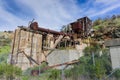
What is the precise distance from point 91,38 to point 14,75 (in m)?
20.0

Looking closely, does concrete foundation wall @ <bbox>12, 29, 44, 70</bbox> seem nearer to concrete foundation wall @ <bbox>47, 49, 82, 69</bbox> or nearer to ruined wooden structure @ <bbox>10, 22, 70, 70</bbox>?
Result: ruined wooden structure @ <bbox>10, 22, 70, 70</bbox>

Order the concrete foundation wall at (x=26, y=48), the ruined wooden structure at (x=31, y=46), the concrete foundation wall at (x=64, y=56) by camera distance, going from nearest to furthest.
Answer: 1. the concrete foundation wall at (x=64, y=56)
2. the concrete foundation wall at (x=26, y=48)
3. the ruined wooden structure at (x=31, y=46)

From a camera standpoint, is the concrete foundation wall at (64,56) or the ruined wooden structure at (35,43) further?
the ruined wooden structure at (35,43)

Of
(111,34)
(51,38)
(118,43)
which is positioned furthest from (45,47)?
(118,43)

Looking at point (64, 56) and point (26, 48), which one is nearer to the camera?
point (64, 56)

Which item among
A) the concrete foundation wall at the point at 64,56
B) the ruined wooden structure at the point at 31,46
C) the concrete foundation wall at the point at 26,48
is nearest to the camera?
the concrete foundation wall at the point at 64,56

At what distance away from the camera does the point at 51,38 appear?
27.8m

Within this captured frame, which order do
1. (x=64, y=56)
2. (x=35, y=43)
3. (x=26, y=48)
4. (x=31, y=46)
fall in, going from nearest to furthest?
(x=64, y=56) < (x=26, y=48) < (x=31, y=46) < (x=35, y=43)

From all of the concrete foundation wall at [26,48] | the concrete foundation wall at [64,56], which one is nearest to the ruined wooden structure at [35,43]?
the concrete foundation wall at [26,48]

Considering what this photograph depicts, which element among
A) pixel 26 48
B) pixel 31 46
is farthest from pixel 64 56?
pixel 26 48

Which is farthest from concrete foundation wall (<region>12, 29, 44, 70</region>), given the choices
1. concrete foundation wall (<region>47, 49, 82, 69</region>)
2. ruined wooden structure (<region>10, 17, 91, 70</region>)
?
concrete foundation wall (<region>47, 49, 82, 69</region>)

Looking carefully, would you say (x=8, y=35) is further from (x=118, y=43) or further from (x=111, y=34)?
(x=118, y=43)

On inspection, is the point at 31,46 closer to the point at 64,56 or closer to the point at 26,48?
the point at 26,48

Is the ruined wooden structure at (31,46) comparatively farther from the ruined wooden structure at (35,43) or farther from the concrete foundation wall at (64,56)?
the concrete foundation wall at (64,56)
